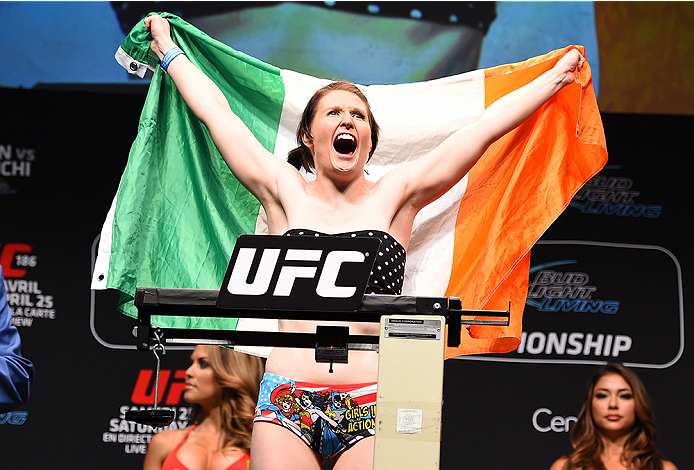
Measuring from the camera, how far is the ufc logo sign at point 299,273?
6.08 feet

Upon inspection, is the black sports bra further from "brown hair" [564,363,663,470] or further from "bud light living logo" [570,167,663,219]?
"bud light living logo" [570,167,663,219]

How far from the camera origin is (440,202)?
331 cm

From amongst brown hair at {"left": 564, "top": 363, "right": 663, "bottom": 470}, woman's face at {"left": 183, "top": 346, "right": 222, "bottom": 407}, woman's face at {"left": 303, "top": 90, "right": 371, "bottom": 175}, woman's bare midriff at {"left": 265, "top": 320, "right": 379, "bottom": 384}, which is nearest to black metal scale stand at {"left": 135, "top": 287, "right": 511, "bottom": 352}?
woman's bare midriff at {"left": 265, "top": 320, "right": 379, "bottom": 384}

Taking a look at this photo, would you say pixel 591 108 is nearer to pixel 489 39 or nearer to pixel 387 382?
pixel 489 39

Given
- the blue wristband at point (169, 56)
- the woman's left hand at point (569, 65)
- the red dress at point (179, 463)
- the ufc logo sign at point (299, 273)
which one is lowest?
the red dress at point (179, 463)

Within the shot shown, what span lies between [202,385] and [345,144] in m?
1.56

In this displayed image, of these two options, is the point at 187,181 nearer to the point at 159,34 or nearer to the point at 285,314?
the point at 159,34

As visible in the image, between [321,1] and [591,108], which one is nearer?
[591,108]

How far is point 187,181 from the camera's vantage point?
3.27m

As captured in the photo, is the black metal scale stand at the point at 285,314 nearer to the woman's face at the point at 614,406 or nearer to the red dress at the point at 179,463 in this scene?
the red dress at the point at 179,463

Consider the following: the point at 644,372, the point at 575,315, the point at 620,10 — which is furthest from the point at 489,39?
the point at 644,372

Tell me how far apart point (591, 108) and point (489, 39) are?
1.39 m

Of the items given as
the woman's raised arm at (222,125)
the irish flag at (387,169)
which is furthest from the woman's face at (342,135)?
the irish flag at (387,169)

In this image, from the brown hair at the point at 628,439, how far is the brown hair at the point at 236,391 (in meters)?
1.31
